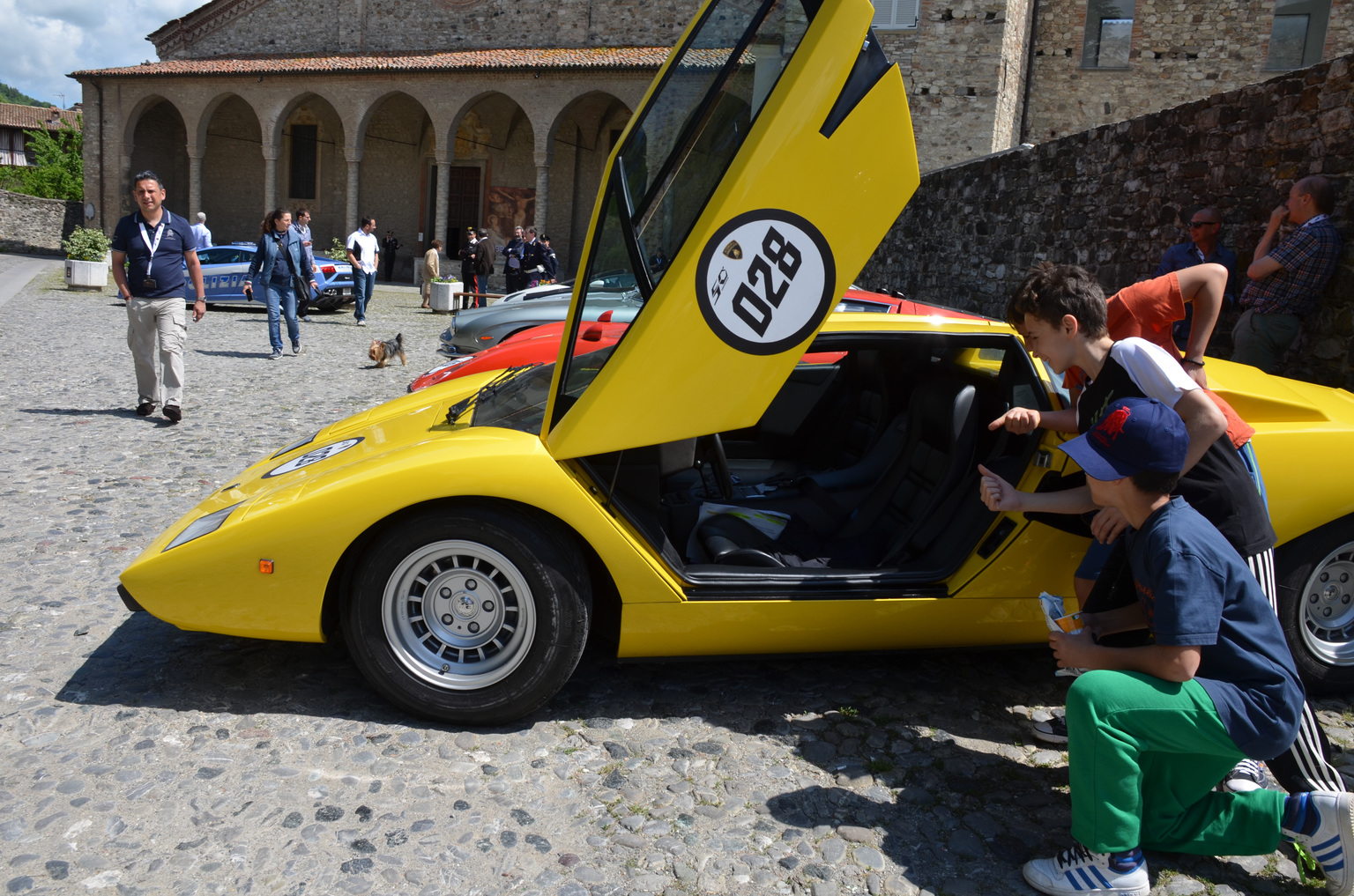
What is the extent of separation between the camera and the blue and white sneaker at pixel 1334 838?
229cm

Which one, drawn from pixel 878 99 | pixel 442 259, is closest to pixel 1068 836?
pixel 878 99

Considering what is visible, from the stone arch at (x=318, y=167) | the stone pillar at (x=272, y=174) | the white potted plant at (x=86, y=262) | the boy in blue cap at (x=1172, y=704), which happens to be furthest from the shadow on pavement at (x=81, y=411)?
the stone arch at (x=318, y=167)

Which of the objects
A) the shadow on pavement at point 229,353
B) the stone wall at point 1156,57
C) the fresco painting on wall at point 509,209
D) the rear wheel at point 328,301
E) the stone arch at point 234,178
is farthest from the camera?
the stone arch at point 234,178

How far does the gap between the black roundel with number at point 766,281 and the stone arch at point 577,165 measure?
28.2 m

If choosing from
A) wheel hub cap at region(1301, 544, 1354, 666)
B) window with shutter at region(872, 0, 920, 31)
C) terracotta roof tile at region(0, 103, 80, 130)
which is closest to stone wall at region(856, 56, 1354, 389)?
wheel hub cap at region(1301, 544, 1354, 666)

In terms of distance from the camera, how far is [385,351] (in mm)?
11273

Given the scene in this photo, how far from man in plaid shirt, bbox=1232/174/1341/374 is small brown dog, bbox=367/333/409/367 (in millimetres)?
8805

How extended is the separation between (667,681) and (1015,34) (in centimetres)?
2320

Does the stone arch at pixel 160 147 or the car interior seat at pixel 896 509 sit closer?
the car interior seat at pixel 896 509

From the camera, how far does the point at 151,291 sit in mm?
7109

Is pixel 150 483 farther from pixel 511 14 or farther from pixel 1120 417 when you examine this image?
pixel 511 14

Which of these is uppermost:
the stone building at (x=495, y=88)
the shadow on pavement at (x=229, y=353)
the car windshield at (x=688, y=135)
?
the stone building at (x=495, y=88)

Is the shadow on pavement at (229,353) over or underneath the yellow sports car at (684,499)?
underneath

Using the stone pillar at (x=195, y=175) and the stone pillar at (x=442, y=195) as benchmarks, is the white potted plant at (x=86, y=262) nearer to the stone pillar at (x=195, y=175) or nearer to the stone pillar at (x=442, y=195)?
the stone pillar at (x=442, y=195)
